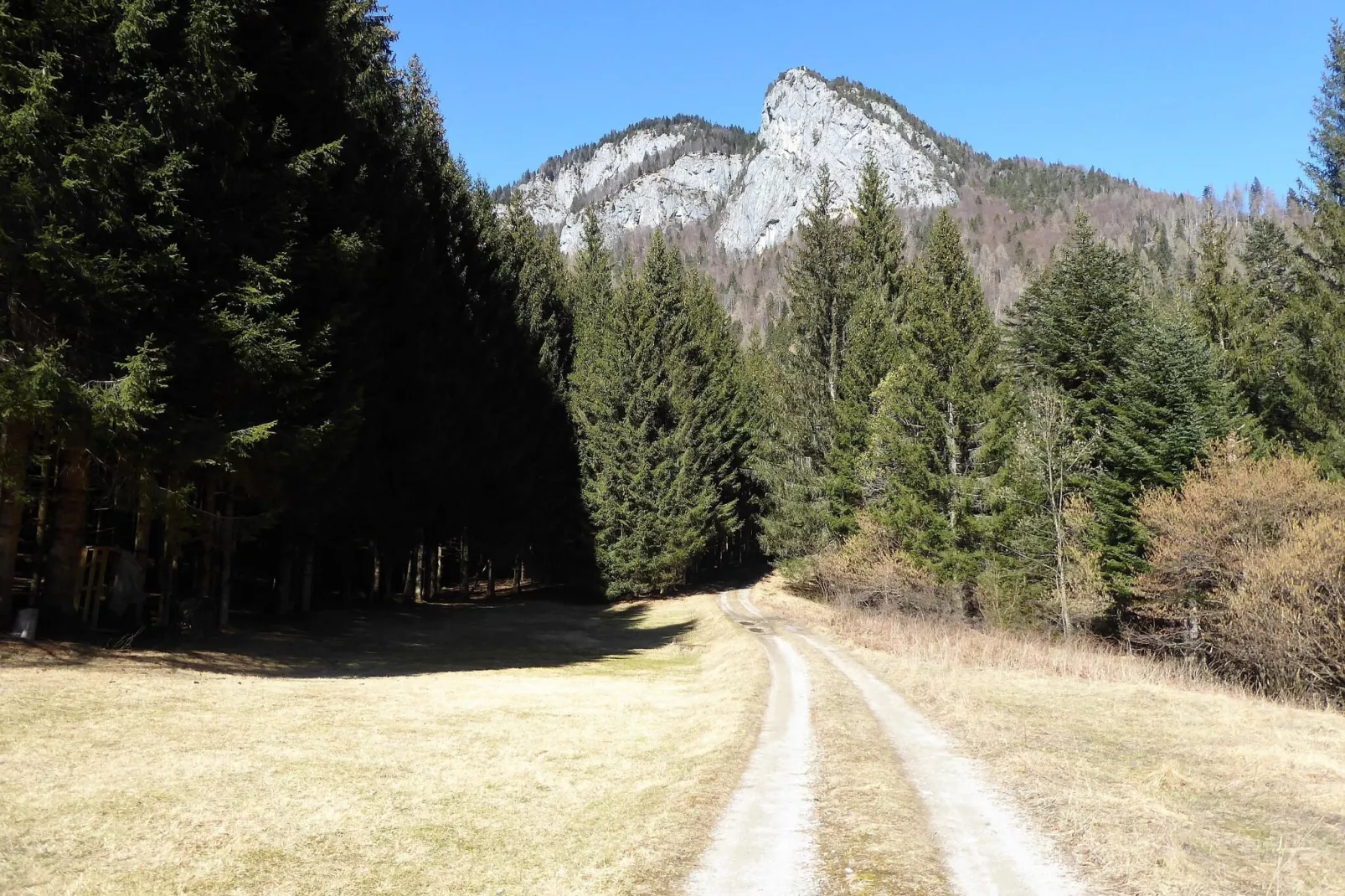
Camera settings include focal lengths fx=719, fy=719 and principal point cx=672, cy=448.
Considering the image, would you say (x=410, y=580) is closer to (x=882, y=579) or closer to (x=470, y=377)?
(x=470, y=377)

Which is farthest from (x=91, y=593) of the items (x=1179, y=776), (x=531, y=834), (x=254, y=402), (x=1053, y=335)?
(x=1053, y=335)

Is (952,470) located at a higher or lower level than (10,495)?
higher

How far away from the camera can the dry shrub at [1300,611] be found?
17.4 metres

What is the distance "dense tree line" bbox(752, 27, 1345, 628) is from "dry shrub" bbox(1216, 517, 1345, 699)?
230 inches

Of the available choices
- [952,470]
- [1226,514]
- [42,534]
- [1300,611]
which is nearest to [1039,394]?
[952,470]

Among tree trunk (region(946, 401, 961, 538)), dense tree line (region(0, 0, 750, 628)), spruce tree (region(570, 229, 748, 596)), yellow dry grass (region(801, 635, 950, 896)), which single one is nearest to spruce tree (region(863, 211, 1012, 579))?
tree trunk (region(946, 401, 961, 538))

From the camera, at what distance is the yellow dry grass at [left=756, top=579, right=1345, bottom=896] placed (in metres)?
5.73

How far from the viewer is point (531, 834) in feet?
21.7

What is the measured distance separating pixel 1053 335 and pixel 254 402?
31.0 m

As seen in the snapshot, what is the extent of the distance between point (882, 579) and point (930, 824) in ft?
73.0

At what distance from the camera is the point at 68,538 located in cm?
1422

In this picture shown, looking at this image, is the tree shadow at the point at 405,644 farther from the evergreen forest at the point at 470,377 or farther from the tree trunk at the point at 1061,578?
the tree trunk at the point at 1061,578

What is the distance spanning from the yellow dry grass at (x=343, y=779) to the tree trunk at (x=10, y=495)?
1955 mm

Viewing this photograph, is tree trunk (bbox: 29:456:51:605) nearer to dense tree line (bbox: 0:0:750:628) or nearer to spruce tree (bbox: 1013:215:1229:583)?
dense tree line (bbox: 0:0:750:628)
